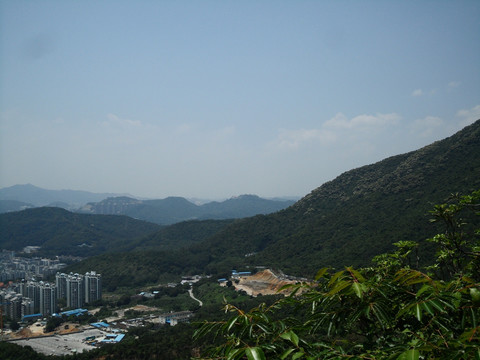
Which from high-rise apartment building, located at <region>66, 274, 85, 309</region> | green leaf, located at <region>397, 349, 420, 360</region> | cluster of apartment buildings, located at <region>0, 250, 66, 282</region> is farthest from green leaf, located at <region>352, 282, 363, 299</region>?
cluster of apartment buildings, located at <region>0, 250, 66, 282</region>

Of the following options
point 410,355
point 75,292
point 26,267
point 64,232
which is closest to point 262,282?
point 75,292

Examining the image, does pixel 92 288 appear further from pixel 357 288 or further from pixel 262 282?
pixel 357 288

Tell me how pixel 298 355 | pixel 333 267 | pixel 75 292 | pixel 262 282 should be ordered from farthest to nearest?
pixel 75 292 → pixel 262 282 → pixel 333 267 → pixel 298 355

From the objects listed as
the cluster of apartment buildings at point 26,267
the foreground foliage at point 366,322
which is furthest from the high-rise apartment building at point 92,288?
the foreground foliage at point 366,322

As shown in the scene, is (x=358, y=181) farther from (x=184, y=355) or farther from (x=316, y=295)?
(x=316, y=295)

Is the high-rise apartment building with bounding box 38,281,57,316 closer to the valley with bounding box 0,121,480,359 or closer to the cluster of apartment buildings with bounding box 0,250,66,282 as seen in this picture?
the valley with bounding box 0,121,480,359

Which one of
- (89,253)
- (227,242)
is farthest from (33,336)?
(89,253)

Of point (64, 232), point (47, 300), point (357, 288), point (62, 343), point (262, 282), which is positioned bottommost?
point (62, 343)
